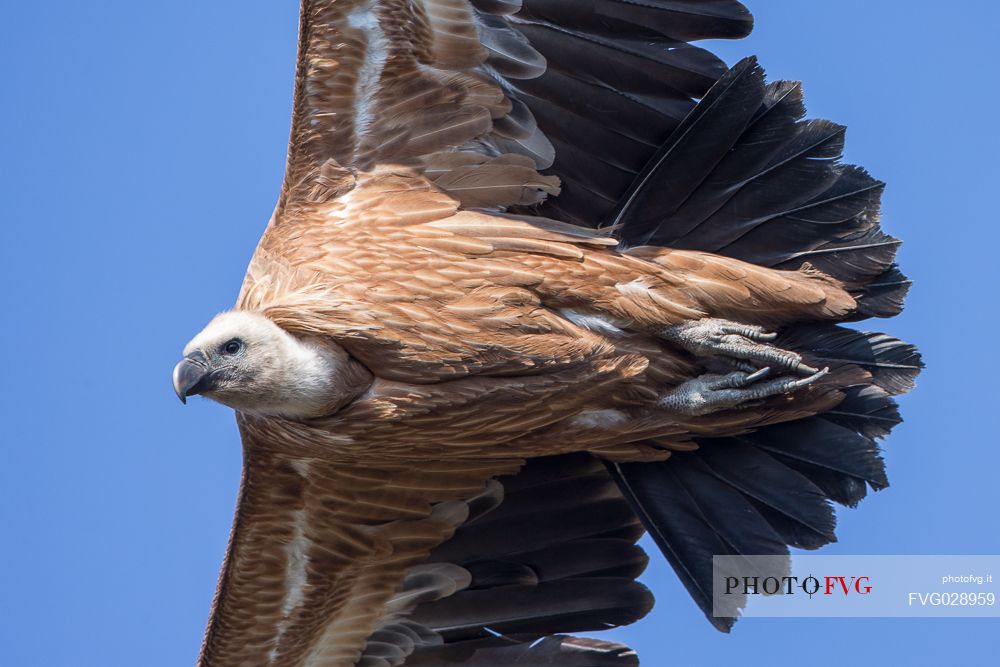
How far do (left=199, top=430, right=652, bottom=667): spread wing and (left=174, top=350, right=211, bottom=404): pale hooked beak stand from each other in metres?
1.55

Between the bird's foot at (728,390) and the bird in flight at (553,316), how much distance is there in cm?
1

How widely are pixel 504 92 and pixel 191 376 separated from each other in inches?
87.1

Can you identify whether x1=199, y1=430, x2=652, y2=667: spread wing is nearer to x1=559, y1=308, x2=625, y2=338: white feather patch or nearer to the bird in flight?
the bird in flight

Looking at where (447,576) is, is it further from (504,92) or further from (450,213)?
(504,92)

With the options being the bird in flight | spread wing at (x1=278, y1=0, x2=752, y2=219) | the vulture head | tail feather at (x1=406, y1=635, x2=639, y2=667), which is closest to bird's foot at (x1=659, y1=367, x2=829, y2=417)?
the bird in flight

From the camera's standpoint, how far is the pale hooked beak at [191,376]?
682cm

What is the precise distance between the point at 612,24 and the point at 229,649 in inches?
153

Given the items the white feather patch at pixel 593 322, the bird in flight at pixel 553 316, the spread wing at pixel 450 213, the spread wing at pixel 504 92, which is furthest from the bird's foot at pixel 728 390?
the spread wing at pixel 504 92

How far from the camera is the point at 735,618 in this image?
8.05 meters

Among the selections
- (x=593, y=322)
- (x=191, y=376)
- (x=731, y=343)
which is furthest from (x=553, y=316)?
(x=191, y=376)

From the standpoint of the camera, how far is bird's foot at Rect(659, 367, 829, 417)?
7.64 m

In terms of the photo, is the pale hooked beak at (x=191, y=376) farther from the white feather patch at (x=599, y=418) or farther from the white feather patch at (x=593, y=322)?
the white feather patch at (x=599, y=418)

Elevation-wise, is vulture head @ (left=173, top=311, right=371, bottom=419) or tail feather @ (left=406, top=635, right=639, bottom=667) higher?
vulture head @ (left=173, top=311, right=371, bottom=419)

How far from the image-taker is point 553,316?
24.2 feet
